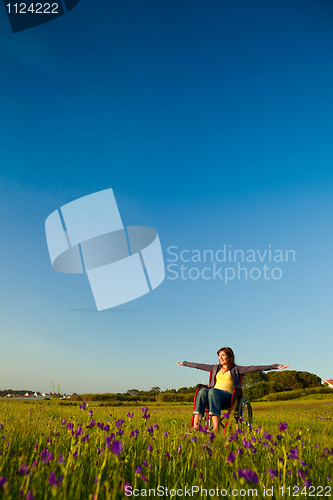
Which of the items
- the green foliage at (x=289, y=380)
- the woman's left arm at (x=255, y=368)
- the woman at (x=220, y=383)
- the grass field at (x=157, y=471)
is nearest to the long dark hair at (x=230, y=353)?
the woman at (x=220, y=383)

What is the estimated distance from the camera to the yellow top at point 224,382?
6852mm

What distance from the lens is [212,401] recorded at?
5.87m

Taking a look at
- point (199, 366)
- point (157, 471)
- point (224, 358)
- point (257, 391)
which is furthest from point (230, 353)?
point (257, 391)

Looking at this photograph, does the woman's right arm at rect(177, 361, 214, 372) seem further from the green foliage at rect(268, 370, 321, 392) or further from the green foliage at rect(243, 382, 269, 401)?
the green foliage at rect(268, 370, 321, 392)

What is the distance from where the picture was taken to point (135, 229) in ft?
48.0

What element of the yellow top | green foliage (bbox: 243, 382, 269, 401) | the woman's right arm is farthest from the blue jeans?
green foliage (bbox: 243, 382, 269, 401)

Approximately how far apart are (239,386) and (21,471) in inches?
239

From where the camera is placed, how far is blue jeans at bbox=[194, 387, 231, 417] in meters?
5.82

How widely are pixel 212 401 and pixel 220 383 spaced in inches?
46.3

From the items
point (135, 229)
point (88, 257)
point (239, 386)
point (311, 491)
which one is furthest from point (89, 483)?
point (135, 229)

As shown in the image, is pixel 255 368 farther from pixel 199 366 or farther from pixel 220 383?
pixel 199 366

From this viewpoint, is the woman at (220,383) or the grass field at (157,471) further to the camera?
the woman at (220,383)

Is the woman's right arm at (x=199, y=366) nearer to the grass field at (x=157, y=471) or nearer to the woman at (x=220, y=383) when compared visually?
the woman at (x=220, y=383)

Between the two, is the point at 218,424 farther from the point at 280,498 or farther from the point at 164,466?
the point at 280,498
